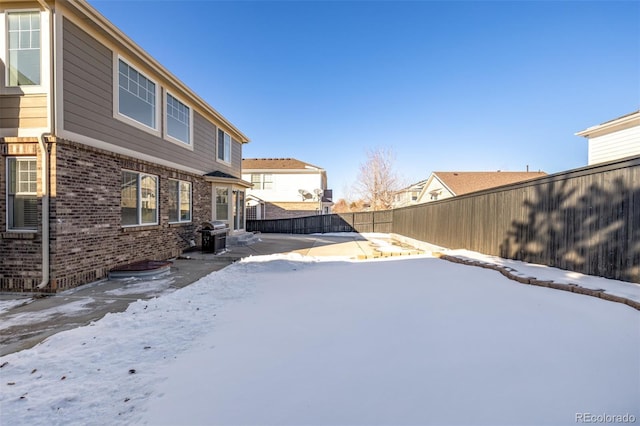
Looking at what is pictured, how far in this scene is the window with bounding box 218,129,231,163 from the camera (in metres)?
13.3

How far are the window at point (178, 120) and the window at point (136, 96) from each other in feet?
2.86

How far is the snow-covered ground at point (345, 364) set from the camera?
2.11m

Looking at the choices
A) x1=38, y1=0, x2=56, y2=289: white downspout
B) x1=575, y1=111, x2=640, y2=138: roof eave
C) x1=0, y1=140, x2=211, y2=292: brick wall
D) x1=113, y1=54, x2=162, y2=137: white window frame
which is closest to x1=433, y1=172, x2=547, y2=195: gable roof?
x1=575, y1=111, x2=640, y2=138: roof eave

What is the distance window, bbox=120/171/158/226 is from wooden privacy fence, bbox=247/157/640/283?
31.0 feet

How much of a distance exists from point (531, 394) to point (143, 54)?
9733 mm

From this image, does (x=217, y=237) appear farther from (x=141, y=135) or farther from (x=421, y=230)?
(x=421, y=230)

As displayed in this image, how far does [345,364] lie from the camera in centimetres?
275

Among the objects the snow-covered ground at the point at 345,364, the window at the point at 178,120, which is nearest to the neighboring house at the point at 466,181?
the window at the point at 178,120

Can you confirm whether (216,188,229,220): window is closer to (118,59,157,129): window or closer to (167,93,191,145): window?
(167,93,191,145): window

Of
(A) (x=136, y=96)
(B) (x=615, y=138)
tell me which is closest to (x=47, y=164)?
(A) (x=136, y=96)

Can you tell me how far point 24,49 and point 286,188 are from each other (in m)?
22.5

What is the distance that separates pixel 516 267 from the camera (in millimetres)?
5906

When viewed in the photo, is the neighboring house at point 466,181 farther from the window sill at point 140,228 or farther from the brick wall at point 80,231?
the brick wall at point 80,231

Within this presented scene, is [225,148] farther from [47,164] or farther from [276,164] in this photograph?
[276,164]
